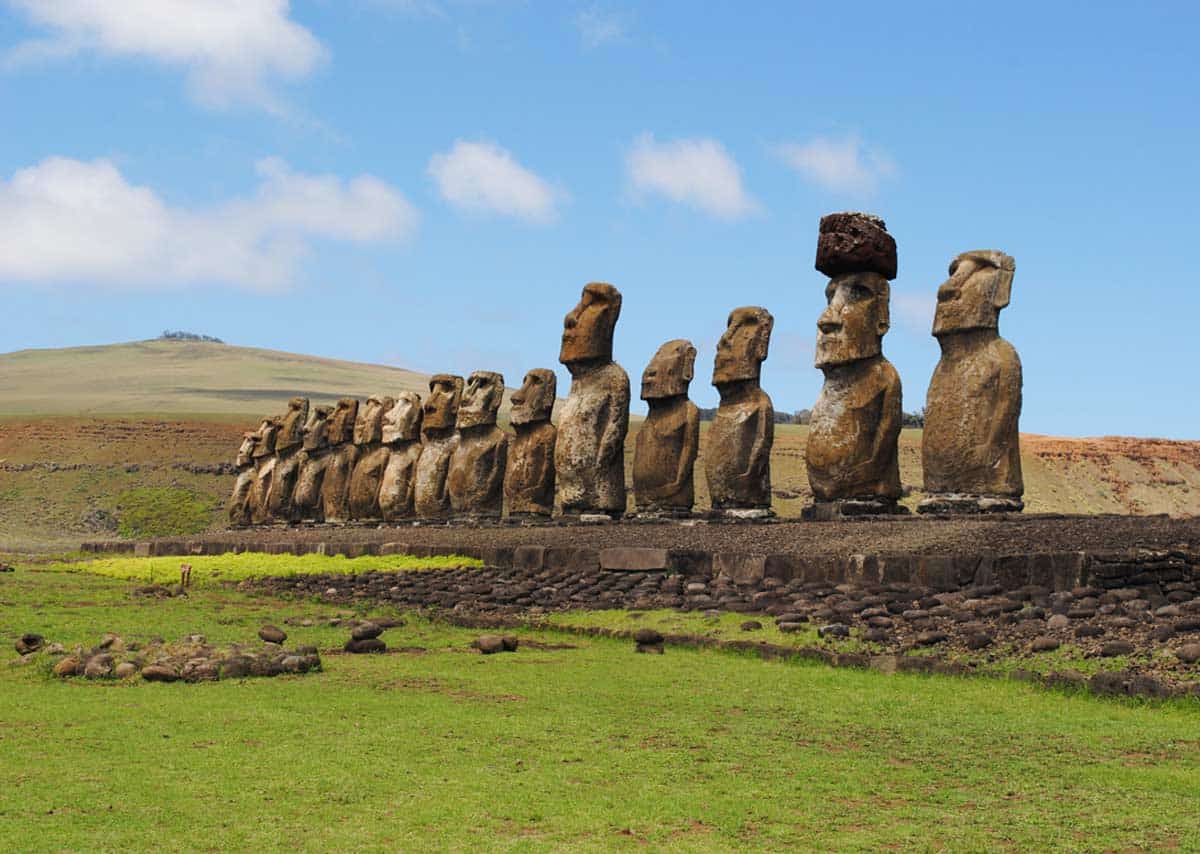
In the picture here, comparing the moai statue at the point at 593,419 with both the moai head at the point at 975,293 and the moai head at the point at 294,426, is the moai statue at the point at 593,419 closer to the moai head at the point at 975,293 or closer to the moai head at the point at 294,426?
the moai head at the point at 975,293

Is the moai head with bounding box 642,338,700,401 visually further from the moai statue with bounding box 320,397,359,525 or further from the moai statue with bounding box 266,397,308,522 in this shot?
the moai statue with bounding box 266,397,308,522

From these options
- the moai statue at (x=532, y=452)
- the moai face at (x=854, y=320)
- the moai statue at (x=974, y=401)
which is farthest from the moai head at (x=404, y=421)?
the moai statue at (x=974, y=401)

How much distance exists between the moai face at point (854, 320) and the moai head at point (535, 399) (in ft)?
25.6

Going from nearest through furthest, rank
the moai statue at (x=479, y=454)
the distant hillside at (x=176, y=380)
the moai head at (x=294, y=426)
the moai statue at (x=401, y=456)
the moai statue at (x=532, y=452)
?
the moai statue at (x=532, y=452), the moai statue at (x=479, y=454), the moai statue at (x=401, y=456), the moai head at (x=294, y=426), the distant hillside at (x=176, y=380)

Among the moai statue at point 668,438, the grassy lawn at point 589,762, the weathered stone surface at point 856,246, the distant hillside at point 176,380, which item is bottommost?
the grassy lawn at point 589,762

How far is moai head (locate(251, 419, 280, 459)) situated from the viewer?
3878cm

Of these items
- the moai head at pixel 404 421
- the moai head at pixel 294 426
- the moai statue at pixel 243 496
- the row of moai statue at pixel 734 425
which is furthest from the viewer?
the moai statue at pixel 243 496

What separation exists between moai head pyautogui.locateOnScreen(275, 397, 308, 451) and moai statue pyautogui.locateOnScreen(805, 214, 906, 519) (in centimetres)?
2116

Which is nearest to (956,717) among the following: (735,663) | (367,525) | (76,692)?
(735,663)

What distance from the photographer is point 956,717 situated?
326 inches

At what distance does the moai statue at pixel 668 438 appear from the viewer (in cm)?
2105

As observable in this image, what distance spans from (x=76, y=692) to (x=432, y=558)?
11041mm

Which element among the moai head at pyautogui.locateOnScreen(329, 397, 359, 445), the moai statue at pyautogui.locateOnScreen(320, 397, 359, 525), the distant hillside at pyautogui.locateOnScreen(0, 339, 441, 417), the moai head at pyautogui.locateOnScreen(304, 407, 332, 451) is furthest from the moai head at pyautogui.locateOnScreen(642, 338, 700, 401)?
the distant hillside at pyautogui.locateOnScreen(0, 339, 441, 417)

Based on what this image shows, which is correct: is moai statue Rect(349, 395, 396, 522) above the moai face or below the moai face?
below
